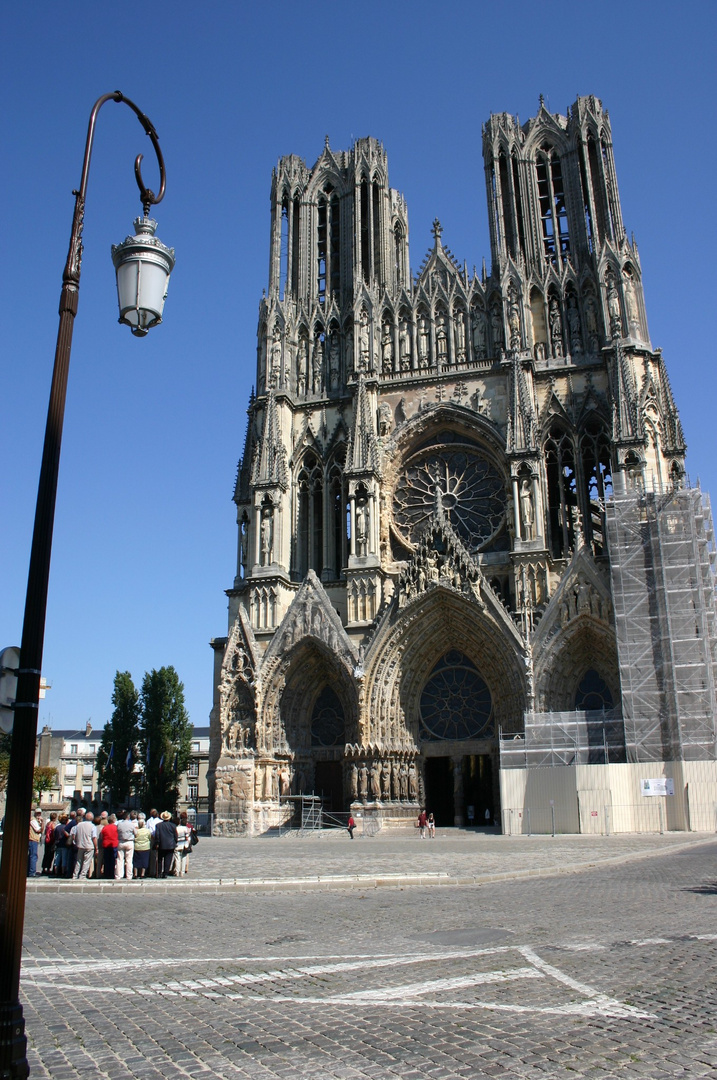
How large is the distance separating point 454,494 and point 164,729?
23.6 metres

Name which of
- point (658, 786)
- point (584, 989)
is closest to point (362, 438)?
point (658, 786)

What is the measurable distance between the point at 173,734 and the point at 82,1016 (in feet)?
142

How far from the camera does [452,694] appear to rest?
28922 mm

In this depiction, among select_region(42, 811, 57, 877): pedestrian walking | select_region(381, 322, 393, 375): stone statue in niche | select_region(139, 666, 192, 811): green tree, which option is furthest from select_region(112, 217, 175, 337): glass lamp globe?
select_region(139, 666, 192, 811): green tree

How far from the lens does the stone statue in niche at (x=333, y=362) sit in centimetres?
3428

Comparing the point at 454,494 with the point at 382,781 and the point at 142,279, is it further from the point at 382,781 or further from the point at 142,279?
the point at 142,279

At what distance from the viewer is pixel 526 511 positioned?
2842cm

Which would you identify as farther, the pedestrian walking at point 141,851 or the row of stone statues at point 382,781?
the row of stone statues at point 382,781

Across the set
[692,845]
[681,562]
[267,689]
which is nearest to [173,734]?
[267,689]

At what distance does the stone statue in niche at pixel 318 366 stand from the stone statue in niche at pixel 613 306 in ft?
35.5

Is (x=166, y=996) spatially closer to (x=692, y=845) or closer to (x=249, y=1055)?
(x=249, y=1055)

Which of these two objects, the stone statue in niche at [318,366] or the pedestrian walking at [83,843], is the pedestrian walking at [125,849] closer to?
Result: the pedestrian walking at [83,843]

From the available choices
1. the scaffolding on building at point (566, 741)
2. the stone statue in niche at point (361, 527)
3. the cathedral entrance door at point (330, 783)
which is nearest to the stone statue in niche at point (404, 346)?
the stone statue in niche at point (361, 527)

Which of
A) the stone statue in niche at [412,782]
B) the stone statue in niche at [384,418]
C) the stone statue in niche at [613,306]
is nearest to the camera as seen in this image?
the stone statue in niche at [412,782]
